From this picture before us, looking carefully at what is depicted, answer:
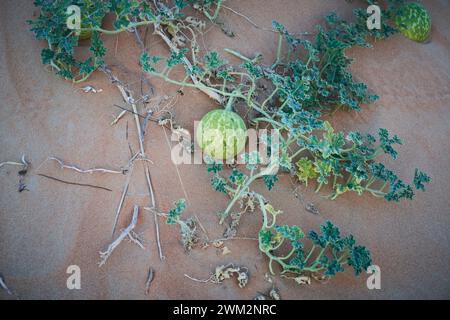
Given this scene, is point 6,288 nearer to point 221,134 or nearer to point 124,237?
point 124,237

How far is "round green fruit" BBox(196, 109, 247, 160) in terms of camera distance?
259cm

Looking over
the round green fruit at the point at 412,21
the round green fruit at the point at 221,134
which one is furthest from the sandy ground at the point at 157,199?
the round green fruit at the point at 412,21

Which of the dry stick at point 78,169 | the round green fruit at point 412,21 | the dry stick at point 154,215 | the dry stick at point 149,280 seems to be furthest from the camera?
the round green fruit at point 412,21

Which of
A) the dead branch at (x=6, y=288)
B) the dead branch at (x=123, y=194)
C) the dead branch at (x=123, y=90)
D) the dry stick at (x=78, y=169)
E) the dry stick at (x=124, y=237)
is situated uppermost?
the dead branch at (x=123, y=90)

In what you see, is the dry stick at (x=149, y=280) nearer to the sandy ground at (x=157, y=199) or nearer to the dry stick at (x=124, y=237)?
the sandy ground at (x=157, y=199)

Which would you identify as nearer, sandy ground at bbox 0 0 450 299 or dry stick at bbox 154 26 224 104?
sandy ground at bbox 0 0 450 299

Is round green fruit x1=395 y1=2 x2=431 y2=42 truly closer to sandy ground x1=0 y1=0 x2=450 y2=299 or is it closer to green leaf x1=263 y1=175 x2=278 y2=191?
sandy ground x1=0 y1=0 x2=450 y2=299

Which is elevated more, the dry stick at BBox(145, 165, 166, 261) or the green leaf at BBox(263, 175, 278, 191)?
the green leaf at BBox(263, 175, 278, 191)

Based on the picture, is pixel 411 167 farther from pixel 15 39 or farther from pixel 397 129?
pixel 15 39

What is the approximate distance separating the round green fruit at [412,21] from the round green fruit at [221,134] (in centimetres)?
180

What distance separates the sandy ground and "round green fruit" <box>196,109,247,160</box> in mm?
170

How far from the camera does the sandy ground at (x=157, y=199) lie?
2.29m

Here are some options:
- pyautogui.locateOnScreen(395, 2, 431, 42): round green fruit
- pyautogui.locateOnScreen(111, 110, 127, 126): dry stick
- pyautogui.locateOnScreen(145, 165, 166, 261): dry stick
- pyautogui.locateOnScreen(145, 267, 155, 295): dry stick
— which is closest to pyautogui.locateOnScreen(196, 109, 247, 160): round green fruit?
pyautogui.locateOnScreen(145, 165, 166, 261): dry stick

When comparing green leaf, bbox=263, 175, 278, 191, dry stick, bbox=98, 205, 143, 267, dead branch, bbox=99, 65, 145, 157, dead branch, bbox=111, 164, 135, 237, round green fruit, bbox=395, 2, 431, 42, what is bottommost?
dry stick, bbox=98, 205, 143, 267
